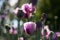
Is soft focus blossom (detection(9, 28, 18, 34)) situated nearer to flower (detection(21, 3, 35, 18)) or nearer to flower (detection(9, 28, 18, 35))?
flower (detection(9, 28, 18, 35))

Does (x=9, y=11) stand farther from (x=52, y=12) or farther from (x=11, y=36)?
(x=52, y=12)

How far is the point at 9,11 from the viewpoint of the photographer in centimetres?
143

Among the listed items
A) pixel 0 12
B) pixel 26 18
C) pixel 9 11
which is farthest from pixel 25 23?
pixel 9 11

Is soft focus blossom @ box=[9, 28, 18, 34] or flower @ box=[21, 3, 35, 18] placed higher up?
flower @ box=[21, 3, 35, 18]

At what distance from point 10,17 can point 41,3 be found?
907mm

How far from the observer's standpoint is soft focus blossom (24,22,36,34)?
87 centimetres

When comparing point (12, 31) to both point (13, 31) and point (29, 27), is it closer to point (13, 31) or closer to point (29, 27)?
point (13, 31)

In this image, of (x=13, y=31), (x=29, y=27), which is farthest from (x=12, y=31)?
(x=29, y=27)

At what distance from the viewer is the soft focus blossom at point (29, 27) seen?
34.1 inches

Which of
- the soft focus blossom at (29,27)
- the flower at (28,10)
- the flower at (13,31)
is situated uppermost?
the flower at (28,10)

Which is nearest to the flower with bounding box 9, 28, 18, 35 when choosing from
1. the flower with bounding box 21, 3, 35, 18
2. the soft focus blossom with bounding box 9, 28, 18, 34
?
the soft focus blossom with bounding box 9, 28, 18, 34

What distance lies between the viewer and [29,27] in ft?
2.95

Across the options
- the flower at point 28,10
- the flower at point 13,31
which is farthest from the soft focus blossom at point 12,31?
the flower at point 28,10

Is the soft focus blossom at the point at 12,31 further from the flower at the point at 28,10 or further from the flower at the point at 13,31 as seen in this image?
the flower at the point at 28,10
